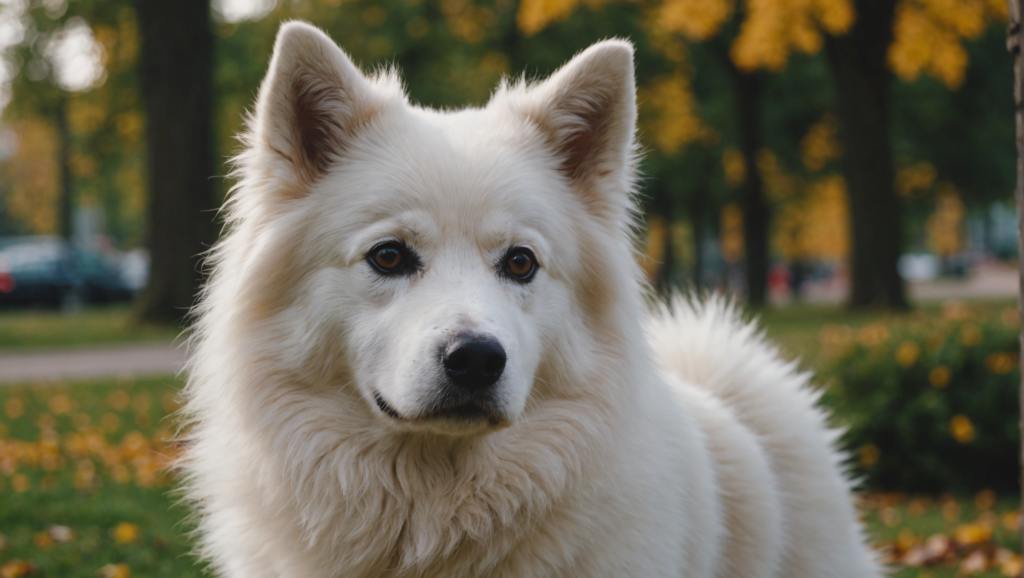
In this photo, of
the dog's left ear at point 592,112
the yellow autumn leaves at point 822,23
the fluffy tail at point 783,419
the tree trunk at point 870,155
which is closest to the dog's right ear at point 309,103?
the dog's left ear at point 592,112

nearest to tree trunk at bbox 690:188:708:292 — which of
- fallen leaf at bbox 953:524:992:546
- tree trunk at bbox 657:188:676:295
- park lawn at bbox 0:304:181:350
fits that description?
Result: tree trunk at bbox 657:188:676:295

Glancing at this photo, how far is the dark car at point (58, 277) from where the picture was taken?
2808 centimetres

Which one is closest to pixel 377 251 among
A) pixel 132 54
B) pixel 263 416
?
pixel 263 416

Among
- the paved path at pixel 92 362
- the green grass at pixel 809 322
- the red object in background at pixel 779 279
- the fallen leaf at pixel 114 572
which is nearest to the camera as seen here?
the fallen leaf at pixel 114 572

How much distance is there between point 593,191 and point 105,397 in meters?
8.23

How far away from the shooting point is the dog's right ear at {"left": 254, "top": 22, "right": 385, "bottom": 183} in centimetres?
276

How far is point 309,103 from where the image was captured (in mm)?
2961

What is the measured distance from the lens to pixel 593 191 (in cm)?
319

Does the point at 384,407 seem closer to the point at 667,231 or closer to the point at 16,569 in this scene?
the point at 16,569

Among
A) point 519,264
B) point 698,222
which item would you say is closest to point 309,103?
point 519,264

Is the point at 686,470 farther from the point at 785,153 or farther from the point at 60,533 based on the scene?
the point at 785,153

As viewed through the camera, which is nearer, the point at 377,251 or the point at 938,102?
the point at 377,251

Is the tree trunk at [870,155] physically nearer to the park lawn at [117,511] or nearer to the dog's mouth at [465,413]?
the park lawn at [117,511]

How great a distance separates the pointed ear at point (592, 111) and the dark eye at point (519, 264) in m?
0.50
